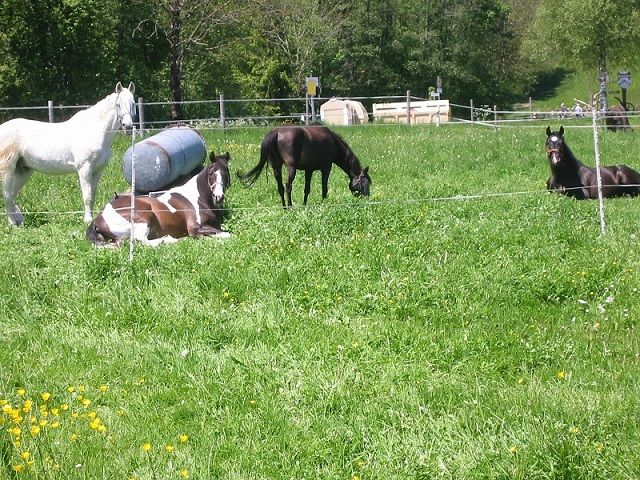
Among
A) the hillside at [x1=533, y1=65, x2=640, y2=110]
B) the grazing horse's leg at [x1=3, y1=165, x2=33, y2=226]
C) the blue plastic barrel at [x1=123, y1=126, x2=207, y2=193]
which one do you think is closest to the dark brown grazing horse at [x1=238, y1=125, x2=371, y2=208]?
the blue plastic barrel at [x1=123, y1=126, x2=207, y2=193]

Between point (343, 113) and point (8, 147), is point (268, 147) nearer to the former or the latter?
point (8, 147)

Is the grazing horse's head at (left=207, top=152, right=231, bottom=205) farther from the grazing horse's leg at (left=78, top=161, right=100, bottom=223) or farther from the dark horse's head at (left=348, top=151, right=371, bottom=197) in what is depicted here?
the dark horse's head at (left=348, top=151, right=371, bottom=197)

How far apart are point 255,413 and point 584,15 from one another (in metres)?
38.9

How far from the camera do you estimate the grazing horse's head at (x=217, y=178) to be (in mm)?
9148

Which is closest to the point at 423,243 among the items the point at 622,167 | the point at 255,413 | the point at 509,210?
the point at 509,210

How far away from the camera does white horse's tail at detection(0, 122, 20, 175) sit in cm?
Result: 1015

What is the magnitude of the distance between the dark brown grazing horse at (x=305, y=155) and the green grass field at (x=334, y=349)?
76.0 inches

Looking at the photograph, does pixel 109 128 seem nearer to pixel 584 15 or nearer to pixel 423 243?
pixel 423 243

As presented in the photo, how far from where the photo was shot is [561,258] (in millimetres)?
7062

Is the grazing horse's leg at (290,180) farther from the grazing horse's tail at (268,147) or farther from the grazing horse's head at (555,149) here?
the grazing horse's head at (555,149)

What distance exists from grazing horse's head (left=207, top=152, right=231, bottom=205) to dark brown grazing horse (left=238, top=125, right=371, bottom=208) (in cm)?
167

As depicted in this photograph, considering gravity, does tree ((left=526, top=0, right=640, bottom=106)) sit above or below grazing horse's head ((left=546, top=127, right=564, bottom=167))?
above

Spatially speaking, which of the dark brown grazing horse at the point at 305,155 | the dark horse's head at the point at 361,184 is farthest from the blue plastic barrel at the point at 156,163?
the dark horse's head at the point at 361,184

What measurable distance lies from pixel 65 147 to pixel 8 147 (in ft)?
2.46
